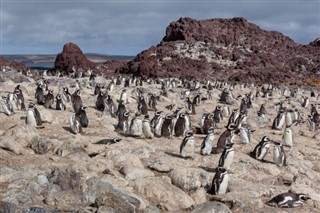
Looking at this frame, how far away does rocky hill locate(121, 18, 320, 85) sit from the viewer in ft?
182

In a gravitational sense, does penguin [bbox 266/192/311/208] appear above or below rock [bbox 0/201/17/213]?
below

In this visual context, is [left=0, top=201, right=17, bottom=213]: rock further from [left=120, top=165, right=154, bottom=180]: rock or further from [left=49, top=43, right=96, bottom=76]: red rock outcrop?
[left=49, top=43, right=96, bottom=76]: red rock outcrop

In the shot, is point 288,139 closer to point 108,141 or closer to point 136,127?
point 136,127

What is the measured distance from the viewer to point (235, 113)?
19.1 metres

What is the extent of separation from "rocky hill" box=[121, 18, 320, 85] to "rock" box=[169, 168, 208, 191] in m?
43.5

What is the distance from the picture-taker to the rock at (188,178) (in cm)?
957

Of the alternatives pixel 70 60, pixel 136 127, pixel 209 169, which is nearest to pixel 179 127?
pixel 136 127

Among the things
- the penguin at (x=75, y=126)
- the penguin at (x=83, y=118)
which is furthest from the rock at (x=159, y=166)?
the penguin at (x=83, y=118)

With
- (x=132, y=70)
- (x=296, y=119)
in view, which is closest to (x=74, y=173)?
(x=296, y=119)

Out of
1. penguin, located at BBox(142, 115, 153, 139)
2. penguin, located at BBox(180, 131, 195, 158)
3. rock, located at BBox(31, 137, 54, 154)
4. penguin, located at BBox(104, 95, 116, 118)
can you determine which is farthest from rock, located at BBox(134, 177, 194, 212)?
penguin, located at BBox(104, 95, 116, 118)

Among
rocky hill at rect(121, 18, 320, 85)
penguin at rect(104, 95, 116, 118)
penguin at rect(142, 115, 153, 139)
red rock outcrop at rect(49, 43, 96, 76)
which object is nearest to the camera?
penguin at rect(142, 115, 153, 139)

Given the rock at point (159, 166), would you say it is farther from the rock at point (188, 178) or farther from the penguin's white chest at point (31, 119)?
the penguin's white chest at point (31, 119)

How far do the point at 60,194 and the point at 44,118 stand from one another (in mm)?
7779

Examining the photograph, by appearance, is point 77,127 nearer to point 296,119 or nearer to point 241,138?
point 241,138
